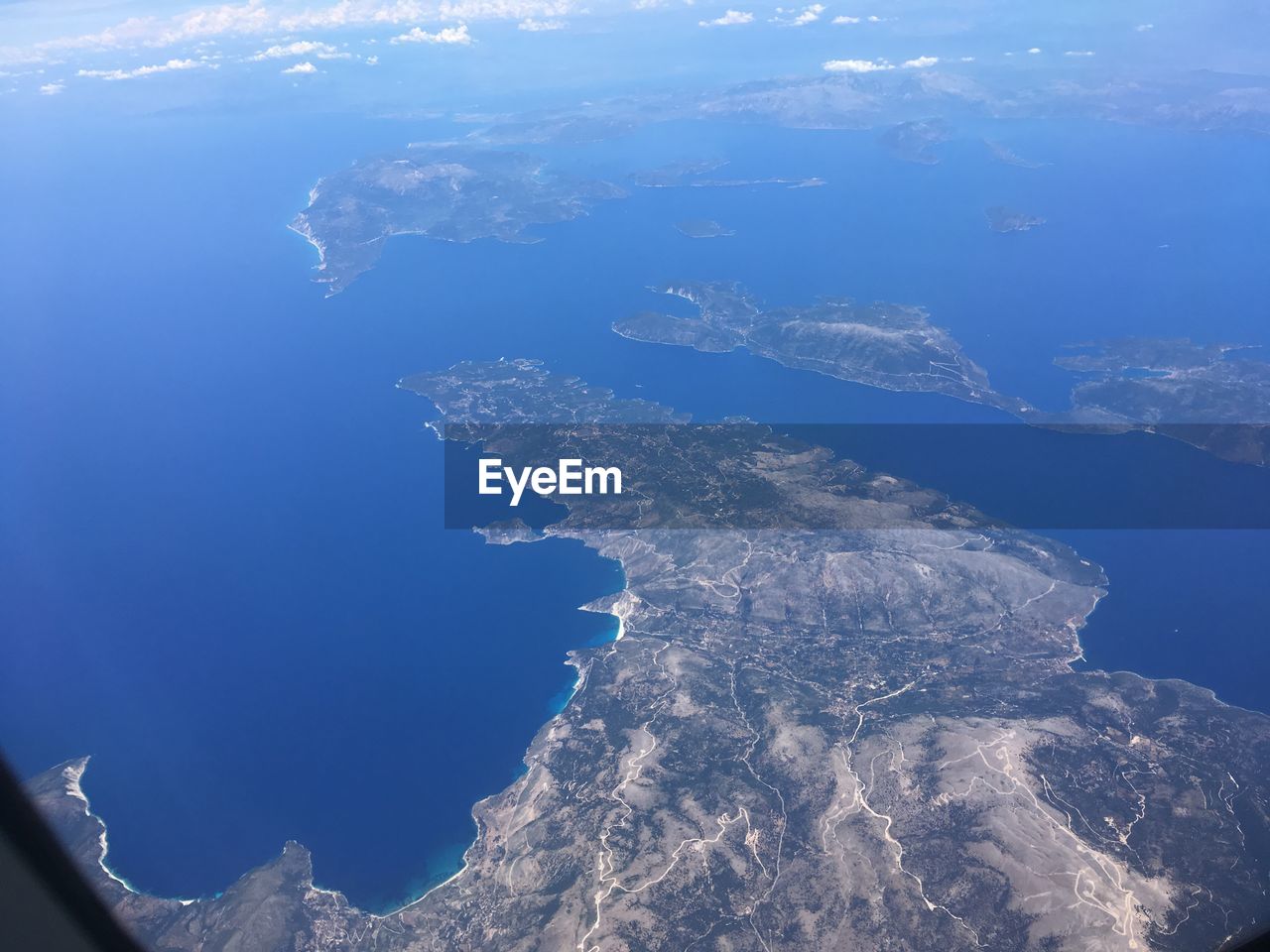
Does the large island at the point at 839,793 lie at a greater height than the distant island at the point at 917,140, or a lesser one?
lesser

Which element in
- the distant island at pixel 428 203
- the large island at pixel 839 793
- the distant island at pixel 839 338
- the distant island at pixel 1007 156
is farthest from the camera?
the distant island at pixel 1007 156

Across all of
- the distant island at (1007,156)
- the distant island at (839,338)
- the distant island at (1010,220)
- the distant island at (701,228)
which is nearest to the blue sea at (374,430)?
the distant island at (1010,220)

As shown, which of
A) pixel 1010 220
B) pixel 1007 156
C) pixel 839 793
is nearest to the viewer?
pixel 839 793

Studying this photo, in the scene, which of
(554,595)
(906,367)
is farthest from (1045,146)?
(554,595)

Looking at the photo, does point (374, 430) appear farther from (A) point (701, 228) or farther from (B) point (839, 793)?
(A) point (701, 228)

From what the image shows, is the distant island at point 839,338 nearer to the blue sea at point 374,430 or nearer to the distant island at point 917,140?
the blue sea at point 374,430

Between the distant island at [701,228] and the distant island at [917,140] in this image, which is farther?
the distant island at [917,140]

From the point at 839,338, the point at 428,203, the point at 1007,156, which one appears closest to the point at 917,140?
the point at 1007,156

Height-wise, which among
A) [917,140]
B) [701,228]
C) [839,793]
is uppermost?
[917,140]

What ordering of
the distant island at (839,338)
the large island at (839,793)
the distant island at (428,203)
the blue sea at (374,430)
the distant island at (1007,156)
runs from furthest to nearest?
the distant island at (1007,156) → the distant island at (428,203) → the distant island at (839,338) → the blue sea at (374,430) → the large island at (839,793)

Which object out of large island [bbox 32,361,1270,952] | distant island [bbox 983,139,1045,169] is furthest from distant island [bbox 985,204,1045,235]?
large island [bbox 32,361,1270,952]
